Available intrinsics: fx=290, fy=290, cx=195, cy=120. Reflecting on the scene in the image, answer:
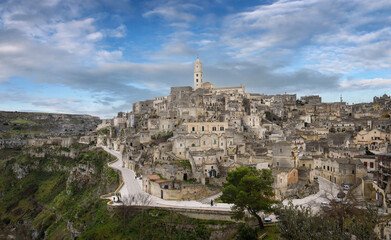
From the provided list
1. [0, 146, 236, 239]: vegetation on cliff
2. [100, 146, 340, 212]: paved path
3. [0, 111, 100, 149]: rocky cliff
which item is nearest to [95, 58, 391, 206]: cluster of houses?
[100, 146, 340, 212]: paved path

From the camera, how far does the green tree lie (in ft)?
89.8

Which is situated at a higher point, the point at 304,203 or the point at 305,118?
the point at 305,118

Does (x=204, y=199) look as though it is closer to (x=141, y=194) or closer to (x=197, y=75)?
(x=141, y=194)

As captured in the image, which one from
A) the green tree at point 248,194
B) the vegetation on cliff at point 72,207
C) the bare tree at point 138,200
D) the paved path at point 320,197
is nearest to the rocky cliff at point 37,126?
the vegetation on cliff at point 72,207

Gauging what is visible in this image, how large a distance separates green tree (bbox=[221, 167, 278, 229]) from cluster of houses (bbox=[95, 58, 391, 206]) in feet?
24.8

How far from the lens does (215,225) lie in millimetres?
30734

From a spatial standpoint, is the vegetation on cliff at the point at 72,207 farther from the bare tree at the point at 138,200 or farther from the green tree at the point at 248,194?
the green tree at the point at 248,194

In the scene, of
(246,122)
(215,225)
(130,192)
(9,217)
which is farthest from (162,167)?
(9,217)

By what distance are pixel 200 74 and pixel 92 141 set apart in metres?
37.9

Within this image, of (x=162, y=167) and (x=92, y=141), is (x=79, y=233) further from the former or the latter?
(x=92, y=141)

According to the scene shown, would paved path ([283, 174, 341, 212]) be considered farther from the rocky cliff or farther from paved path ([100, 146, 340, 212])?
the rocky cliff

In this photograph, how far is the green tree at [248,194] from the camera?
2738 cm

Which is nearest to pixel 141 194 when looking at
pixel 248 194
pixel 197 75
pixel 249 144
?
pixel 248 194

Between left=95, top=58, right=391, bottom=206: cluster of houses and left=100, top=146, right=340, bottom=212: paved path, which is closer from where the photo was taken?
left=100, top=146, right=340, bottom=212: paved path
